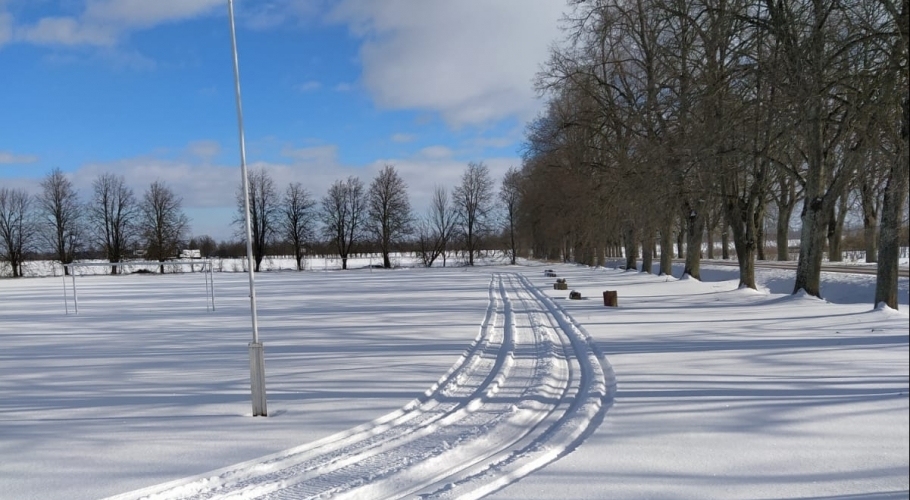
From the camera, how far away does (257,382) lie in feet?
21.0

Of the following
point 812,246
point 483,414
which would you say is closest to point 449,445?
point 483,414

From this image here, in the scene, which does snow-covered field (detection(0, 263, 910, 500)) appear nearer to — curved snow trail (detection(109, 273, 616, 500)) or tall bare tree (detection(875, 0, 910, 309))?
curved snow trail (detection(109, 273, 616, 500))

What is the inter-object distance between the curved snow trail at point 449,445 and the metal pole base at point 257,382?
4.43 feet

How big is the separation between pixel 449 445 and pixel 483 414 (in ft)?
3.45

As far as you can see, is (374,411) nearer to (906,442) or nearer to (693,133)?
(906,442)

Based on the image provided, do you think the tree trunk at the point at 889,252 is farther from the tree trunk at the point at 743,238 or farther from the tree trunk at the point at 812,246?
the tree trunk at the point at 743,238

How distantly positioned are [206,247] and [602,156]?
82572 millimetres

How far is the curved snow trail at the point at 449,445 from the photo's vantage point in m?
4.34

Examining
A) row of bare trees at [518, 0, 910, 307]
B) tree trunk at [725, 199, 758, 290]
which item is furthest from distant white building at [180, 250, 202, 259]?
tree trunk at [725, 199, 758, 290]

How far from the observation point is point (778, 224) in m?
36.0

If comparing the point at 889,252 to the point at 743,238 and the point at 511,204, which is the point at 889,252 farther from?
the point at 511,204

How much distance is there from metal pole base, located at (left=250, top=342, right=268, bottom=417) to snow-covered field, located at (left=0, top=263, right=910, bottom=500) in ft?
0.52

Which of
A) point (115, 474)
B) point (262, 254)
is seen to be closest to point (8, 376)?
point (115, 474)

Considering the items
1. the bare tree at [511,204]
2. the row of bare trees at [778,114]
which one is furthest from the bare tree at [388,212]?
the row of bare trees at [778,114]
